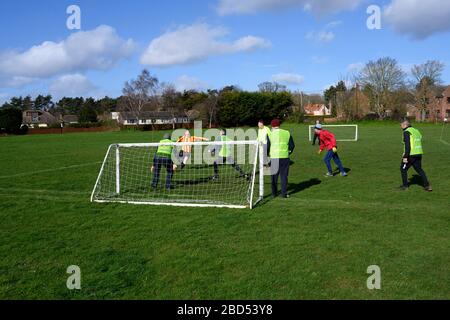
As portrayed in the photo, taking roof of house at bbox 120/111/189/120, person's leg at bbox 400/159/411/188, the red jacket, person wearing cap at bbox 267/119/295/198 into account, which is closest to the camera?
person wearing cap at bbox 267/119/295/198

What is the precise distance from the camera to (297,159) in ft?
61.4

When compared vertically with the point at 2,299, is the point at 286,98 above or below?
above

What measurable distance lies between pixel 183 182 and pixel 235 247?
21.7 feet

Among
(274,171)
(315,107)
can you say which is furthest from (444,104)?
(274,171)

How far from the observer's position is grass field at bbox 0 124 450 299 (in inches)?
190

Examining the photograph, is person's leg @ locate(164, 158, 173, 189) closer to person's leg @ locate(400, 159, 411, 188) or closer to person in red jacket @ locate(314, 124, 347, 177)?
person in red jacket @ locate(314, 124, 347, 177)

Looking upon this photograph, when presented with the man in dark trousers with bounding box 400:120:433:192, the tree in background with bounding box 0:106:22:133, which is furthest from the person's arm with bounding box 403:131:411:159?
the tree in background with bounding box 0:106:22:133

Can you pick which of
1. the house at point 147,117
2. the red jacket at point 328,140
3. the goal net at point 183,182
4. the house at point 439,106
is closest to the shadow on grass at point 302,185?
the goal net at point 183,182

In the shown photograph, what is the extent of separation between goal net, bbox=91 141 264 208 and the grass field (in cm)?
62

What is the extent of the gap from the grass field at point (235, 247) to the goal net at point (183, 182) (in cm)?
62

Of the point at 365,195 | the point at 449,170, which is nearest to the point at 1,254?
the point at 365,195

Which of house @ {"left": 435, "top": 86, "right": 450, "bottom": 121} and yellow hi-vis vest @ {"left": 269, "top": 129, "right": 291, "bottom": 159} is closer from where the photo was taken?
yellow hi-vis vest @ {"left": 269, "top": 129, "right": 291, "bottom": 159}
